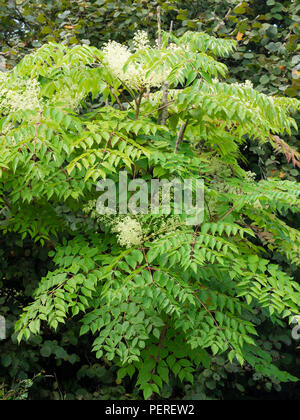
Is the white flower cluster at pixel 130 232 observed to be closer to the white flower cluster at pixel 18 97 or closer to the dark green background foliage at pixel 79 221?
the white flower cluster at pixel 18 97

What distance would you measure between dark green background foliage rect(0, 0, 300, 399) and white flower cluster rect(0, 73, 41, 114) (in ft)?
5.52

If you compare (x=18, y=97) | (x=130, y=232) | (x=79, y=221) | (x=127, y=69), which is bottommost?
(x=79, y=221)

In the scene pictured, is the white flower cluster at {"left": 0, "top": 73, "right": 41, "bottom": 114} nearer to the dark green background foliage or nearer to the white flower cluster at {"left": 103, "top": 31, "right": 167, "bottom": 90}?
the white flower cluster at {"left": 103, "top": 31, "right": 167, "bottom": 90}

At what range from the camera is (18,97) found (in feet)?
7.59

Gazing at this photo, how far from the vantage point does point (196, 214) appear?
2.23 meters

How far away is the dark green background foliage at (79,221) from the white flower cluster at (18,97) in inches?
66.2

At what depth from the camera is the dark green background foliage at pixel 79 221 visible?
3.89 m

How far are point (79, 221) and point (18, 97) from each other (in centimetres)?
142

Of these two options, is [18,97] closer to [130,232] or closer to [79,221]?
[130,232]

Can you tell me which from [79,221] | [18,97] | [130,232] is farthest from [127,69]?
[79,221]

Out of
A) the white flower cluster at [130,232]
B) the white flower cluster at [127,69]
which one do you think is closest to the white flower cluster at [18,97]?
the white flower cluster at [127,69]
